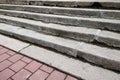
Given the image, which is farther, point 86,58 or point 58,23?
point 58,23

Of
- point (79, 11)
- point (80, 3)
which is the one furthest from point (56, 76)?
point (80, 3)

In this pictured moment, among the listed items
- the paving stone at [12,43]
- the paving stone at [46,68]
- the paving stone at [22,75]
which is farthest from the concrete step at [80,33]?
the paving stone at [22,75]

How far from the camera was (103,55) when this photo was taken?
161 cm

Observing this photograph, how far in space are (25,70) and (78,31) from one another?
3.42ft

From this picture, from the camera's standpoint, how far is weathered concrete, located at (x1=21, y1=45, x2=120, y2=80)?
5.00ft

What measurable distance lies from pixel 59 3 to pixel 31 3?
1.05 metres

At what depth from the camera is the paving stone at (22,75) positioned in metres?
1.70

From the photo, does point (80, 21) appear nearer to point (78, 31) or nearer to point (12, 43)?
point (78, 31)

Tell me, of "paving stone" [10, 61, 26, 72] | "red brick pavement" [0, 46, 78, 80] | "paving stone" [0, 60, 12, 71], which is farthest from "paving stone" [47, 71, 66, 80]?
"paving stone" [0, 60, 12, 71]

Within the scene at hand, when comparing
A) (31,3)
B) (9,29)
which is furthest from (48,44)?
(31,3)

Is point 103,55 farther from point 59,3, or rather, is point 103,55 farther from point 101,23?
point 59,3

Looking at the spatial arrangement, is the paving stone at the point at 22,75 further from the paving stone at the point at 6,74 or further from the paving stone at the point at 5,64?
the paving stone at the point at 5,64

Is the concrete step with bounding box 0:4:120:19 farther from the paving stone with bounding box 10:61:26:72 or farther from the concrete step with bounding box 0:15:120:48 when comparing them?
the paving stone with bounding box 10:61:26:72

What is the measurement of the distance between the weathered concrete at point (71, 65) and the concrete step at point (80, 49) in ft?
0.29
